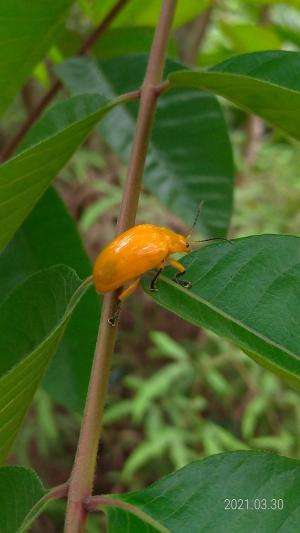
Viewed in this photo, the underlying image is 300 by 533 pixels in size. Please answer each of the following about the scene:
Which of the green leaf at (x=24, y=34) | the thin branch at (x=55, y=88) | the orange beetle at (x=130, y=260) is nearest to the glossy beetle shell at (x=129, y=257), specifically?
the orange beetle at (x=130, y=260)

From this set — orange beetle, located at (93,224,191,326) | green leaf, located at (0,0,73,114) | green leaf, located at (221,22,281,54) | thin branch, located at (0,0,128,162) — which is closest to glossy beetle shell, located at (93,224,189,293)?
orange beetle, located at (93,224,191,326)

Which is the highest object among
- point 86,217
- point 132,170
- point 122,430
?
point 132,170

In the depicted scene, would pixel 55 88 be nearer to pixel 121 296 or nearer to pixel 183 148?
pixel 183 148

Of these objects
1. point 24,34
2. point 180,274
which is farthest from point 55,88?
point 180,274

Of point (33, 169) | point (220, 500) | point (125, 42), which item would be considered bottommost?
point (220, 500)

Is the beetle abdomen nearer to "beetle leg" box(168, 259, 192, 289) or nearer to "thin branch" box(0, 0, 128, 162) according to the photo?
"beetle leg" box(168, 259, 192, 289)

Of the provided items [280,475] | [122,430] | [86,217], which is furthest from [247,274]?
[122,430]

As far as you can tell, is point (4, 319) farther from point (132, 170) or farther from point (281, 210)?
point (281, 210)

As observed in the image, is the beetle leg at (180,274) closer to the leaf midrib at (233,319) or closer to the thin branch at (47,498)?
the leaf midrib at (233,319)

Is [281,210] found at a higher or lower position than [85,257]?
lower
